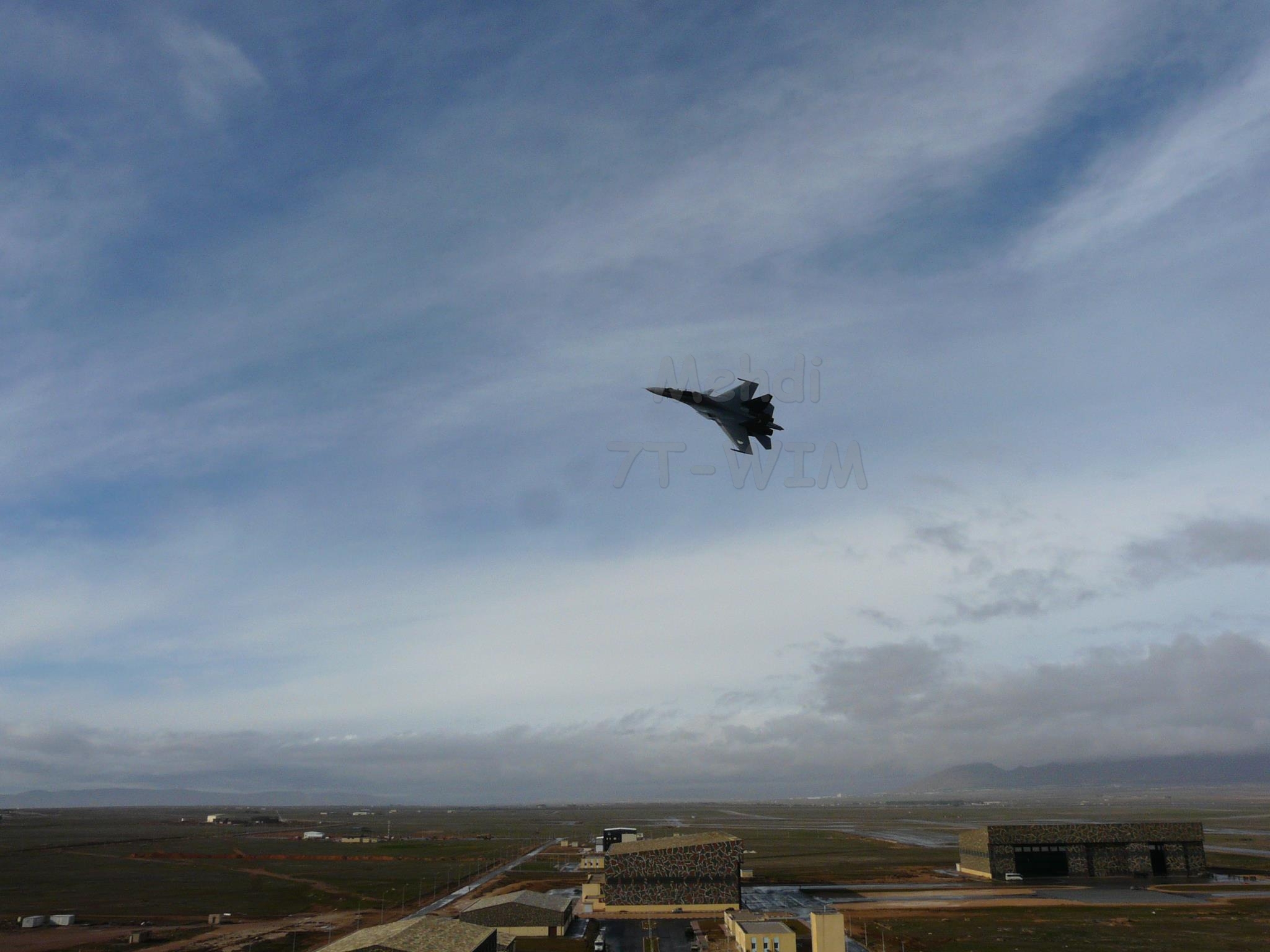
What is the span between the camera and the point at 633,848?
92.5 metres

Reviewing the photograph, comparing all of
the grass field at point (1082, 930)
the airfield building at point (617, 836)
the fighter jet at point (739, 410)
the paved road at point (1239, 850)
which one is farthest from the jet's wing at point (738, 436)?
the paved road at point (1239, 850)

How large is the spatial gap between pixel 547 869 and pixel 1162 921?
8632 centimetres

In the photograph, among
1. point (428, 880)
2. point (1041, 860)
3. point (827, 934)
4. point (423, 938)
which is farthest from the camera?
point (428, 880)

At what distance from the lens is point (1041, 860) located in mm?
114188

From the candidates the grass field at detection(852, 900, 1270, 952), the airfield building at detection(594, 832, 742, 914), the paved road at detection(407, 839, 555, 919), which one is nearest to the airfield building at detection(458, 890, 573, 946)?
the paved road at detection(407, 839, 555, 919)

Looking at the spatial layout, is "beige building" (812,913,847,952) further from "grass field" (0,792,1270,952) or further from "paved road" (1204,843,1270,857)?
"paved road" (1204,843,1270,857)

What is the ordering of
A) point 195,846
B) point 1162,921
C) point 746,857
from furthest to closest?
point 195,846 → point 746,857 → point 1162,921

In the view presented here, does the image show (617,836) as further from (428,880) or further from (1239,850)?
(1239,850)

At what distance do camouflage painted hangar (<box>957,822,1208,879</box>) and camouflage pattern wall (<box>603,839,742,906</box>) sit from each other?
4533 cm

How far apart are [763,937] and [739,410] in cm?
4207

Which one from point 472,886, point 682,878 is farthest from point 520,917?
point 472,886

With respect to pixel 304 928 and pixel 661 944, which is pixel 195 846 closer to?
pixel 304 928

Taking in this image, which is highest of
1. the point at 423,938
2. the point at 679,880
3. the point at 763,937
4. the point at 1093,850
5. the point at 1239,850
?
the point at 423,938

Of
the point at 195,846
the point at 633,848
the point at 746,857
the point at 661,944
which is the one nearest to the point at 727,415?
the point at 661,944
